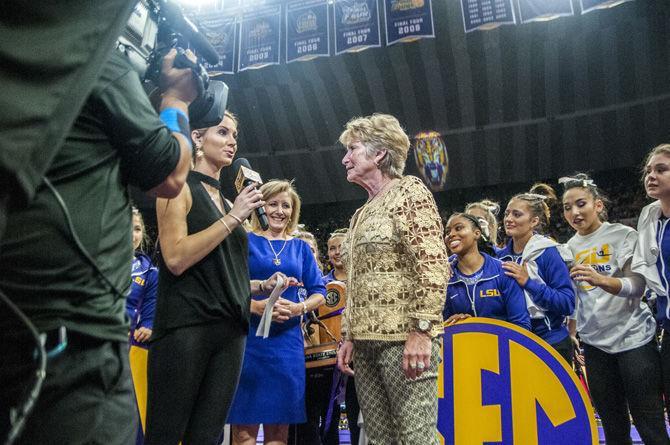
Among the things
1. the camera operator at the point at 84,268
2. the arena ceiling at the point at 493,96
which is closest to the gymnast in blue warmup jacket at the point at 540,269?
the camera operator at the point at 84,268

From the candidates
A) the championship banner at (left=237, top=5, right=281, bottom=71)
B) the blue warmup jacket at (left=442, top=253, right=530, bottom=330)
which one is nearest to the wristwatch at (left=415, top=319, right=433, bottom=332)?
the blue warmup jacket at (left=442, top=253, right=530, bottom=330)

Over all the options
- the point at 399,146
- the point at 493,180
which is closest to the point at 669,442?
the point at 399,146

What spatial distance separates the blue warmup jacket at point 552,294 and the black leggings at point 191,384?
7.66ft

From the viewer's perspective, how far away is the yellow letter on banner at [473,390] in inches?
127

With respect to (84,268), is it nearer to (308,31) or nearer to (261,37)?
(308,31)

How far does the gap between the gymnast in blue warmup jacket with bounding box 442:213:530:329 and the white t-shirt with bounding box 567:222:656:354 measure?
1.41 feet

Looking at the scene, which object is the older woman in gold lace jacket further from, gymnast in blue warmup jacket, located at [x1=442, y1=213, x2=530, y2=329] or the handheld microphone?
gymnast in blue warmup jacket, located at [x1=442, y1=213, x2=530, y2=329]

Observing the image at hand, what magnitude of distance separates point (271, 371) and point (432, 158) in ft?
43.0

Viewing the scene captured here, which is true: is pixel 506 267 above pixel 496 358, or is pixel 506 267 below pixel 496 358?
above

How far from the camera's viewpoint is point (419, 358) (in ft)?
6.95

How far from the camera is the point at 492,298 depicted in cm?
359

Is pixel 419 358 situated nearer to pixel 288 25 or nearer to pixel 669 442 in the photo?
pixel 669 442

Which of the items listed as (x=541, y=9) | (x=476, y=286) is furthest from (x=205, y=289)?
(x=541, y=9)

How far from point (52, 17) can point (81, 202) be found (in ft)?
1.31
